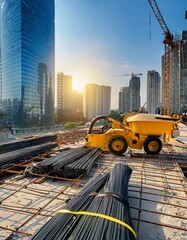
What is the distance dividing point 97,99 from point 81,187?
168 feet

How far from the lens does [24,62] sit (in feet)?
121

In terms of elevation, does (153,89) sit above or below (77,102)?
below

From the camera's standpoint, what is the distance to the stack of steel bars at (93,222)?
1.48 m

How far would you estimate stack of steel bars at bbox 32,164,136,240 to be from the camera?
148cm

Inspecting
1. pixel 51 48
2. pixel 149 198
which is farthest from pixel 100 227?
pixel 51 48

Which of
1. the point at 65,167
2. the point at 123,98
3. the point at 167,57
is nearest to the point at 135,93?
the point at 123,98

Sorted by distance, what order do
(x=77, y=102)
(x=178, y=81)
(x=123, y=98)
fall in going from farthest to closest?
(x=77, y=102), (x=123, y=98), (x=178, y=81)

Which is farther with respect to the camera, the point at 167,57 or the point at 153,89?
the point at 153,89

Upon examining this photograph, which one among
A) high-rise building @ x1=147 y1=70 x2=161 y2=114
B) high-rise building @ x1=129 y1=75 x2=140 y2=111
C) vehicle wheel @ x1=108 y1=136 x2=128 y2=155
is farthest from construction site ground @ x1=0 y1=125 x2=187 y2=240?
high-rise building @ x1=129 y1=75 x2=140 y2=111

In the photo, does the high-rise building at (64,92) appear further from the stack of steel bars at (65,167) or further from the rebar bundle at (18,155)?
the stack of steel bars at (65,167)

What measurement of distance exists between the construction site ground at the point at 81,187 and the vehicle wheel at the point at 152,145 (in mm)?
887

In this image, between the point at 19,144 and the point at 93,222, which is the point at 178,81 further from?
the point at 93,222

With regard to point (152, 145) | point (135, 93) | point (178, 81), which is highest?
point (178, 81)

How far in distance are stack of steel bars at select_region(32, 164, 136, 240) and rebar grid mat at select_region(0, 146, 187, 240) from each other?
348 millimetres
